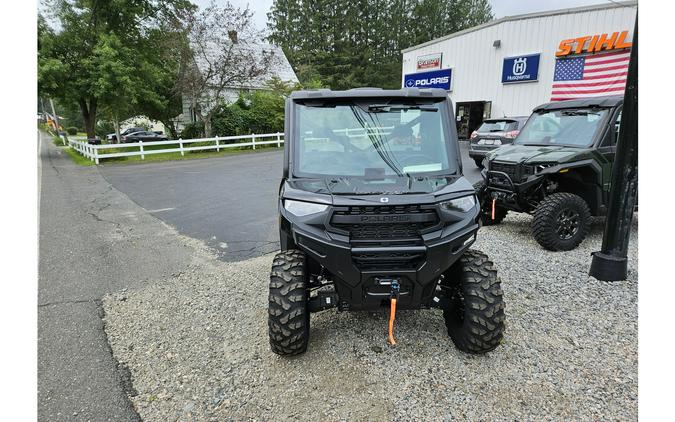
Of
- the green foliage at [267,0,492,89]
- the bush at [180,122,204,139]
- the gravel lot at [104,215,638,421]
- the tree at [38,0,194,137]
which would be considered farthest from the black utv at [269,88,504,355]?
the green foliage at [267,0,492,89]

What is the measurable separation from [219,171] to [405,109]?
11.5 metres

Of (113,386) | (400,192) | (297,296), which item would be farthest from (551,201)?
(113,386)

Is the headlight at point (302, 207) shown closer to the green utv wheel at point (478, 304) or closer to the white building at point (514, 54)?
the green utv wheel at point (478, 304)

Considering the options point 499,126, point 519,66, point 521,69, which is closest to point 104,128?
point 519,66

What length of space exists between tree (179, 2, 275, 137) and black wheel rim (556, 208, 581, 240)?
19802 mm

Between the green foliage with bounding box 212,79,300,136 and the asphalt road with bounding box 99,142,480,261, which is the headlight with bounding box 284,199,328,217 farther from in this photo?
the green foliage with bounding box 212,79,300,136

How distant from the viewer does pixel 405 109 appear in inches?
125

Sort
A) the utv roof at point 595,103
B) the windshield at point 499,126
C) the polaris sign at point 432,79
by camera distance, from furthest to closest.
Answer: the polaris sign at point 432,79, the windshield at point 499,126, the utv roof at point 595,103

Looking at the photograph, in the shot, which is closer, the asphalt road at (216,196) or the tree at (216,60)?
the asphalt road at (216,196)

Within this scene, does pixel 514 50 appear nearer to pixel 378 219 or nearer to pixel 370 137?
pixel 370 137

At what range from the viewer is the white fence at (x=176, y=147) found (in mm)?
16297

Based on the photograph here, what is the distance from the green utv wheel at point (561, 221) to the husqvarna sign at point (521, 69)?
695 inches

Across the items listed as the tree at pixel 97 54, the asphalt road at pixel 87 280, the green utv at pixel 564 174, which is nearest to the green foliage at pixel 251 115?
the tree at pixel 97 54

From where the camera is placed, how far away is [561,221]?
5141 millimetres
